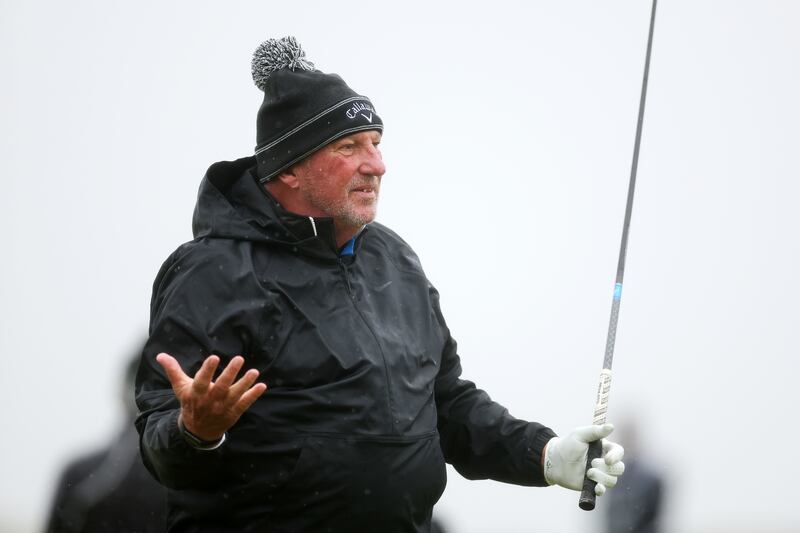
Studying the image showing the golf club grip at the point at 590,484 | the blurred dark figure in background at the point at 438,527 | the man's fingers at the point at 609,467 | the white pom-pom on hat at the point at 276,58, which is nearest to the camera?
the golf club grip at the point at 590,484

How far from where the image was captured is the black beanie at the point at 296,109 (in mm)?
3877

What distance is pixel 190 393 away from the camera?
3.14m

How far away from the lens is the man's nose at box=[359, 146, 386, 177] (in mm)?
3871

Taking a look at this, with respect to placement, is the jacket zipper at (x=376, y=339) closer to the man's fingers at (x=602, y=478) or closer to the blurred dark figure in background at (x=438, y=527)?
the man's fingers at (x=602, y=478)

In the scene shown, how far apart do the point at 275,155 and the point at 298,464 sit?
0.91 metres

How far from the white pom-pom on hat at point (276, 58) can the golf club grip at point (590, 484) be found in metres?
1.35

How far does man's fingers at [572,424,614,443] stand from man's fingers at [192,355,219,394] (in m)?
1.11

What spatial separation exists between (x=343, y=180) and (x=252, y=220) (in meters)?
0.28

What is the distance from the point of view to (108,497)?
4492 mm

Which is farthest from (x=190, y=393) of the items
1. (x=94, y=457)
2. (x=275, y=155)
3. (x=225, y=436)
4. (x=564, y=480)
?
(x=94, y=457)

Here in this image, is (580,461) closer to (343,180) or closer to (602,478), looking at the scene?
(602,478)

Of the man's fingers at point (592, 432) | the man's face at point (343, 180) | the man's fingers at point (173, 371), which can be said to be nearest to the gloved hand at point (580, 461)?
the man's fingers at point (592, 432)

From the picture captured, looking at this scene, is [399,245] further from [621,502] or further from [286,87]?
[621,502]

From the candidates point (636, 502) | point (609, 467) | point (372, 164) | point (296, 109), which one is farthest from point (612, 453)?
point (636, 502)
